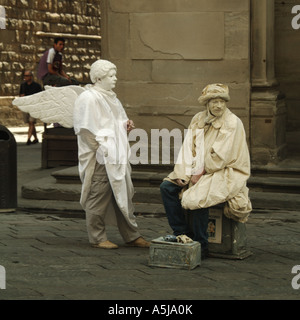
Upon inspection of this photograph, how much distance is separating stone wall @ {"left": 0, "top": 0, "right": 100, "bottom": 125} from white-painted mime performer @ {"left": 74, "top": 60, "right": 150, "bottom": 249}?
1529cm

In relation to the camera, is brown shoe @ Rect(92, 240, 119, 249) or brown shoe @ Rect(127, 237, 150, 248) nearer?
brown shoe @ Rect(92, 240, 119, 249)

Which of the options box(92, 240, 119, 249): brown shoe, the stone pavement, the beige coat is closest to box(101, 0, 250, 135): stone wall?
the stone pavement

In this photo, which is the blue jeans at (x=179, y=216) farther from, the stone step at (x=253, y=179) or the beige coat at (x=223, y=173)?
the stone step at (x=253, y=179)

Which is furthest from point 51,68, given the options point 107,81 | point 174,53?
point 107,81

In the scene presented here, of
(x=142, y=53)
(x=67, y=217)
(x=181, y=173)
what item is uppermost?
(x=142, y=53)

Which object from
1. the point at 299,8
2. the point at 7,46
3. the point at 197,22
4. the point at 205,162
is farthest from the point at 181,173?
the point at 7,46

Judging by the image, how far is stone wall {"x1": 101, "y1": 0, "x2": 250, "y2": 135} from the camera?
38.9 feet

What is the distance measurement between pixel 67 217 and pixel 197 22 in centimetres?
295

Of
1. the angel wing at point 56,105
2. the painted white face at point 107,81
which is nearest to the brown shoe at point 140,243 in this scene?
the painted white face at point 107,81

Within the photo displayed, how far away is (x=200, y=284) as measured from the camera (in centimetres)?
742

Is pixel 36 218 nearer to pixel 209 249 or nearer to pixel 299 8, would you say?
pixel 209 249

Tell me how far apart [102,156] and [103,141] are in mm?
150

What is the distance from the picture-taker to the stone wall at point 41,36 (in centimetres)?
2494

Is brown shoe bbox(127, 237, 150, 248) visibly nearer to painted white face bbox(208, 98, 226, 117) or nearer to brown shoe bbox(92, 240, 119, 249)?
brown shoe bbox(92, 240, 119, 249)
